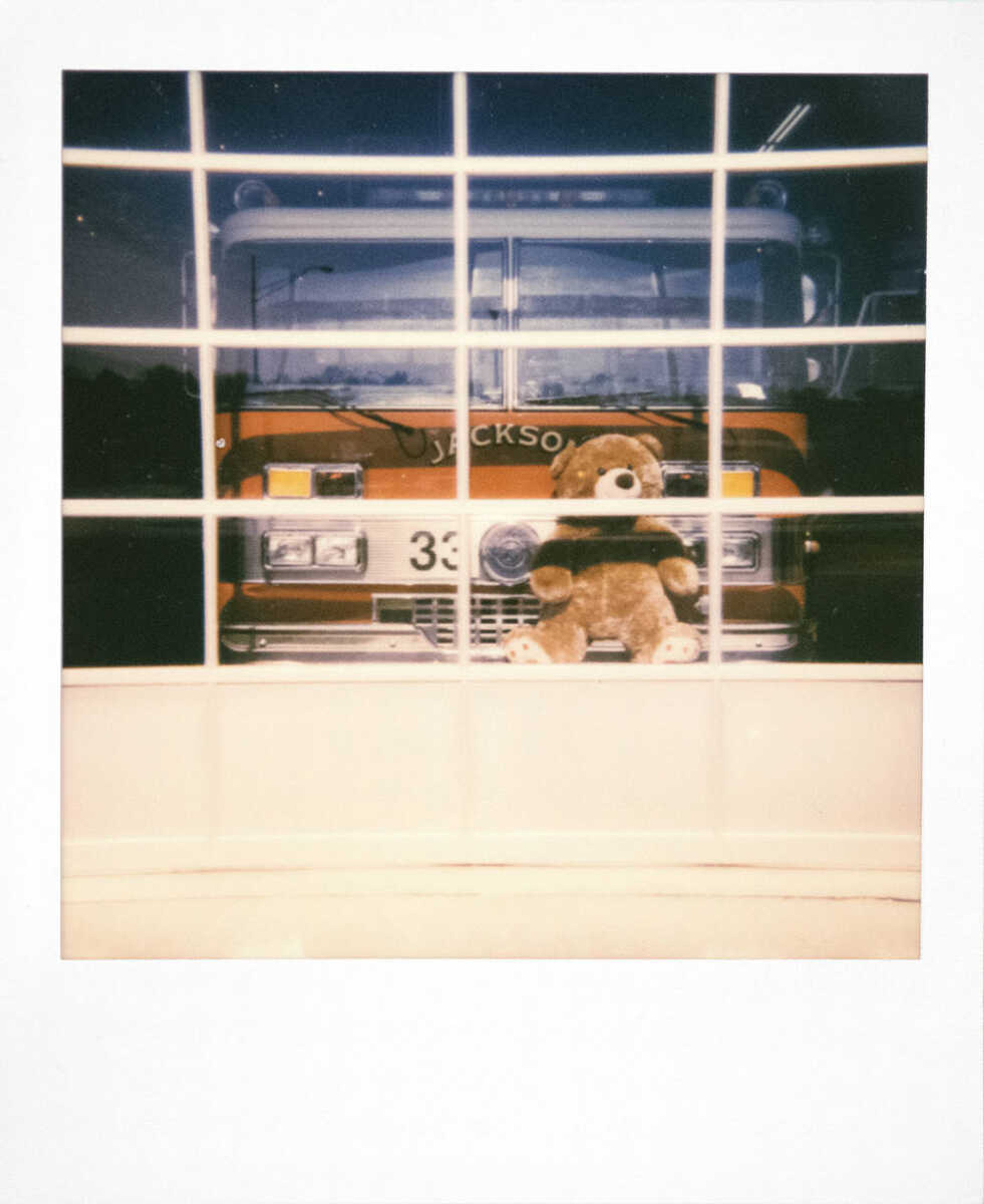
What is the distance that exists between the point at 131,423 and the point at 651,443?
1.33m

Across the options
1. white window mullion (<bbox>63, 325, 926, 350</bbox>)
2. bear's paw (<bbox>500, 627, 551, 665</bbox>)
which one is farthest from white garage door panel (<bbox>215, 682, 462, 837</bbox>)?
white window mullion (<bbox>63, 325, 926, 350</bbox>)

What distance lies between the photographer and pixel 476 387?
195 centimetres

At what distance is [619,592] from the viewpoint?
2000 mm

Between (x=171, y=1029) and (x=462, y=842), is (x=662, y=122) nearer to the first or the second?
(x=462, y=842)

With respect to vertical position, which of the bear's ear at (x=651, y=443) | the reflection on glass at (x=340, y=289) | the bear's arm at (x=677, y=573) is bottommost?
the bear's arm at (x=677, y=573)

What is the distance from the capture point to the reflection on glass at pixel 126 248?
1.89 metres

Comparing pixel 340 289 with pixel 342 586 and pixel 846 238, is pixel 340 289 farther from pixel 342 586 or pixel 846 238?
pixel 846 238

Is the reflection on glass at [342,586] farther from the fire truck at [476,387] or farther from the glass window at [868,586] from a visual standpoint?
the glass window at [868,586]

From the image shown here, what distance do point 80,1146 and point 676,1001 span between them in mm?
1511

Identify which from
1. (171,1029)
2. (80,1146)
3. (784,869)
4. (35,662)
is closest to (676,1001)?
(784,869)

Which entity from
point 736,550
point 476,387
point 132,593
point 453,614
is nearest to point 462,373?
point 476,387

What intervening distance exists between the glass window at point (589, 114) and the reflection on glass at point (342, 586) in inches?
38.7

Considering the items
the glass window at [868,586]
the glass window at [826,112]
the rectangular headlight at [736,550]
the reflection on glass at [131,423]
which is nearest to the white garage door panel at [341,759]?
the reflection on glass at [131,423]

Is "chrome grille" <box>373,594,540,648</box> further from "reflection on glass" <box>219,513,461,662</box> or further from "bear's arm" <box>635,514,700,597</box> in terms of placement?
"bear's arm" <box>635,514,700,597</box>
